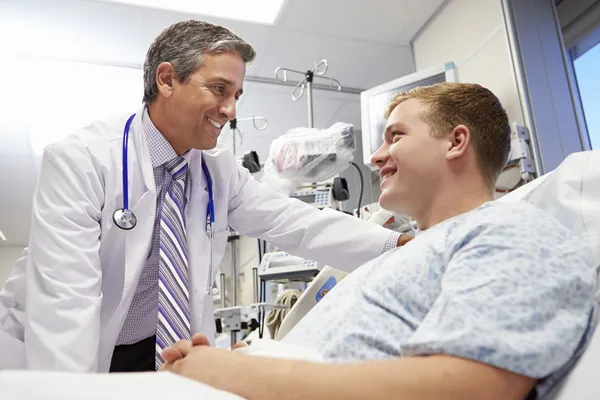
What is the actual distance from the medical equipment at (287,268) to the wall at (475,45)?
1.18 m

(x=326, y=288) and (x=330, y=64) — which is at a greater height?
(x=330, y=64)

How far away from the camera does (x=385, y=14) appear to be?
3.20 meters

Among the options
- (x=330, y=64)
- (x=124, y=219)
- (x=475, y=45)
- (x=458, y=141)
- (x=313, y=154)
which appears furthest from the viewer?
(x=330, y=64)

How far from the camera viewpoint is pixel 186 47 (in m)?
1.64

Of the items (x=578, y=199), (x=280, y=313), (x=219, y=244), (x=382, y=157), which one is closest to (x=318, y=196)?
(x=280, y=313)

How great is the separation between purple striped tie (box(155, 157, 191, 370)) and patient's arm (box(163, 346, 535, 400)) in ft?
2.30

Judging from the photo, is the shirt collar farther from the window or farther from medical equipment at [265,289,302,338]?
the window

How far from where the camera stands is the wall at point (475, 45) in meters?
2.54

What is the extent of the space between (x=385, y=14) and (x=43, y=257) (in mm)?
2581

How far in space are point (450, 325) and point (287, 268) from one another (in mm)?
1688

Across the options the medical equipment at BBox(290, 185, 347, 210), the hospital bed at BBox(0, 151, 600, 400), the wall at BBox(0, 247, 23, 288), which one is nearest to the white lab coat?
the hospital bed at BBox(0, 151, 600, 400)

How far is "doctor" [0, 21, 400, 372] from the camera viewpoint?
48.6 inches

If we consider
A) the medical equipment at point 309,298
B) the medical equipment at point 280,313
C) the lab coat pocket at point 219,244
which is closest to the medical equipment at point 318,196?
the medical equipment at point 280,313

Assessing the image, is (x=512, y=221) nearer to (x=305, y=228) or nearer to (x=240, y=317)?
(x=305, y=228)
